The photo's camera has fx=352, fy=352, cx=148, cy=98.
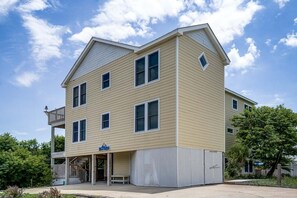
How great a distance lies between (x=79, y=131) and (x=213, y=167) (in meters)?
9.88

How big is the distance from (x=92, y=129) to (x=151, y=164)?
642cm

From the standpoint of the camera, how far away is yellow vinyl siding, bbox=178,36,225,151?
17.4 metres

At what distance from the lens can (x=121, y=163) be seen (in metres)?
22.4

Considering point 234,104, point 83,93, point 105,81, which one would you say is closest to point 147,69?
point 105,81

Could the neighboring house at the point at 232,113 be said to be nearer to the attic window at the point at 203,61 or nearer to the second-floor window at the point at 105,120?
the attic window at the point at 203,61

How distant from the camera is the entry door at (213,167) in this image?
61.6ft

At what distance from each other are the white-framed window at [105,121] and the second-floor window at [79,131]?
245 cm

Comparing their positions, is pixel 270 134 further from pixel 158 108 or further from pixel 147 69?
pixel 147 69

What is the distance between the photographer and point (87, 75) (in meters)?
24.1

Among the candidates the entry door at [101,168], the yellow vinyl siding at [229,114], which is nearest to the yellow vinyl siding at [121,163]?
the entry door at [101,168]

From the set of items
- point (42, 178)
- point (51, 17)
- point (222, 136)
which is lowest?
point (42, 178)

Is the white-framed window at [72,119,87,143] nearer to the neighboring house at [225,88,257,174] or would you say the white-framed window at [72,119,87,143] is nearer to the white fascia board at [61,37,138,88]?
the white fascia board at [61,37,138,88]

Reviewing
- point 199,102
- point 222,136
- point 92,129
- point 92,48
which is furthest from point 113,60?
point 222,136

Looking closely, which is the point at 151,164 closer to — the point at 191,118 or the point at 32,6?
the point at 191,118
